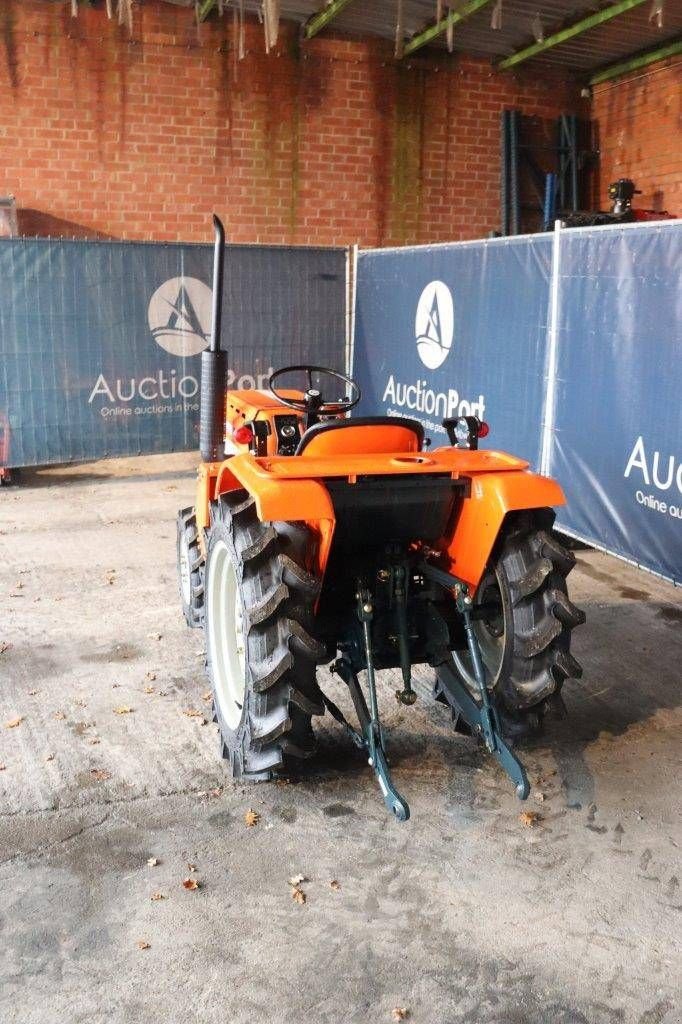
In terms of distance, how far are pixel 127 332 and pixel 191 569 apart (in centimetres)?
486

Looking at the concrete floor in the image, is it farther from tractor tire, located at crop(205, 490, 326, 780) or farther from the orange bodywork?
the orange bodywork

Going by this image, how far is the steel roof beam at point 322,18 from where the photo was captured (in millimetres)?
10531

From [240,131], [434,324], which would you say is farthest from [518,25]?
[434,324]

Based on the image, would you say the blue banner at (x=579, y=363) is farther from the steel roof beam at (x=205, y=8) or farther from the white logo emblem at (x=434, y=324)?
the steel roof beam at (x=205, y=8)

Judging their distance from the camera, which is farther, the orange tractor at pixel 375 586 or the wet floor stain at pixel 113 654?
the wet floor stain at pixel 113 654

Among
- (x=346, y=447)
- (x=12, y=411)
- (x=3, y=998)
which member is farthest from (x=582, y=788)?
(x=12, y=411)

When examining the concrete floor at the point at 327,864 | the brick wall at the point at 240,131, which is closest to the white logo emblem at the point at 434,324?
the brick wall at the point at 240,131

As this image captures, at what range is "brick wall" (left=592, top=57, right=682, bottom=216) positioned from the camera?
1136cm

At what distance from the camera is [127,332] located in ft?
30.8

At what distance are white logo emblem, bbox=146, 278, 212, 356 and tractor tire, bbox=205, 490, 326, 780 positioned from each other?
606 cm

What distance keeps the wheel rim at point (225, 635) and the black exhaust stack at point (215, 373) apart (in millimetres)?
719

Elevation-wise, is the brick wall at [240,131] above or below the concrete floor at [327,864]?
above

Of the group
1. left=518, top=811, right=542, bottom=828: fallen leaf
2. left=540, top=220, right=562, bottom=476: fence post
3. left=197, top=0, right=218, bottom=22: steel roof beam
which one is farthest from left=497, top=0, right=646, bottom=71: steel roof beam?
left=518, top=811, right=542, bottom=828: fallen leaf

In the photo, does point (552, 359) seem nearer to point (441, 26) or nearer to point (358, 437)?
point (358, 437)
